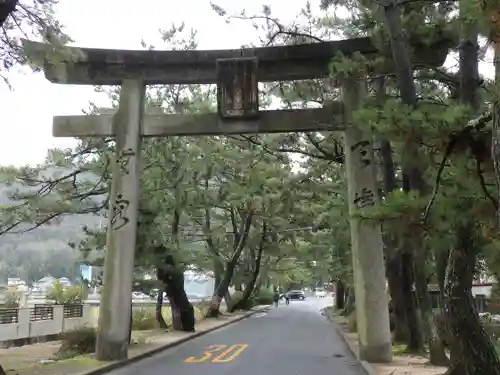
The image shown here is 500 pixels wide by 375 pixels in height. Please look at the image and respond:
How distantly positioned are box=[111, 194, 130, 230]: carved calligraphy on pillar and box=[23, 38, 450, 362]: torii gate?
2cm

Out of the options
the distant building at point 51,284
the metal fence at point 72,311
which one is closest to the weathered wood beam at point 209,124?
the metal fence at point 72,311

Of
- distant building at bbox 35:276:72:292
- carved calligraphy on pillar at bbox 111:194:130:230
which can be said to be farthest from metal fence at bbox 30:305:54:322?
carved calligraphy on pillar at bbox 111:194:130:230

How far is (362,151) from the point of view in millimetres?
13367

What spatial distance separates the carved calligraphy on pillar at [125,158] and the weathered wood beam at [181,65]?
1.87 meters

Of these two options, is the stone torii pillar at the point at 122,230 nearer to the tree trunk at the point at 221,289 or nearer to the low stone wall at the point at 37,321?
the low stone wall at the point at 37,321

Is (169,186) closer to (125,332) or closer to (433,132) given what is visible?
(125,332)

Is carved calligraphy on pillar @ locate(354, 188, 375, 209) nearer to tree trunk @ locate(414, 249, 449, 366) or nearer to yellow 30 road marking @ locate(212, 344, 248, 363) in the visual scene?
tree trunk @ locate(414, 249, 449, 366)

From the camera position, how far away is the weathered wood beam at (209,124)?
13797 mm

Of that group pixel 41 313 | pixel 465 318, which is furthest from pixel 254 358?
pixel 41 313

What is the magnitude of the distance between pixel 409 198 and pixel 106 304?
838 centimetres

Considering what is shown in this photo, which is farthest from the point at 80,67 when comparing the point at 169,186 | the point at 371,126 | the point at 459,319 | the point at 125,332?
the point at 459,319

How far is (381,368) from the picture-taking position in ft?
38.3

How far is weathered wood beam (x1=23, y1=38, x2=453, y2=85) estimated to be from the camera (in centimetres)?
1373

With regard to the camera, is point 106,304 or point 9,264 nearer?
point 106,304
